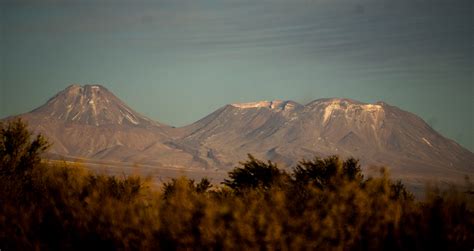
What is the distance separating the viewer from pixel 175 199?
15750 millimetres

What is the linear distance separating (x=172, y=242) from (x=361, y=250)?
4.14m

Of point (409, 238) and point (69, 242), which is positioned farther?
point (69, 242)

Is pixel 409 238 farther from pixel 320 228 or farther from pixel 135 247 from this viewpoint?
pixel 135 247

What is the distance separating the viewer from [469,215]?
14.3 meters

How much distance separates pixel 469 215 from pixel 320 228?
141 inches

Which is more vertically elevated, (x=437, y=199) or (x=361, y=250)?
(x=437, y=199)

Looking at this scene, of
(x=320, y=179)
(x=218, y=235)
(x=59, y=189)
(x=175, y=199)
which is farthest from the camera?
(x=320, y=179)

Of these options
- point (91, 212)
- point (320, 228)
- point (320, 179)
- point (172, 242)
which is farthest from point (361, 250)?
point (320, 179)

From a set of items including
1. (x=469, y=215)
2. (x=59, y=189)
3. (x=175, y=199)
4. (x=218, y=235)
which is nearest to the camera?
(x=218, y=235)

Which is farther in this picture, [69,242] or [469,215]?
[69,242]

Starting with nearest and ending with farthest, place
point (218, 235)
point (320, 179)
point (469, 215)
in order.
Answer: point (218, 235), point (469, 215), point (320, 179)

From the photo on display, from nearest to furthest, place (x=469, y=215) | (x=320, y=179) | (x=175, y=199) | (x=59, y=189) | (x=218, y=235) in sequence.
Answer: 1. (x=218, y=235)
2. (x=469, y=215)
3. (x=175, y=199)
4. (x=59, y=189)
5. (x=320, y=179)

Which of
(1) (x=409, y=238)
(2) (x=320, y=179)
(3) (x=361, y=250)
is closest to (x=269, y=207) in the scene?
(3) (x=361, y=250)

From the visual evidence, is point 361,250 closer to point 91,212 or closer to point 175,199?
point 175,199
